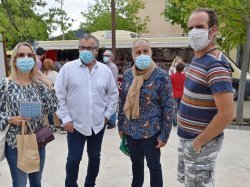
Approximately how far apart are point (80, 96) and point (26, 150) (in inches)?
33.2

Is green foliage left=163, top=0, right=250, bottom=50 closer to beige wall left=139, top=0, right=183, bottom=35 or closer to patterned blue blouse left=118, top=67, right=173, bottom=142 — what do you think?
patterned blue blouse left=118, top=67, right=173, bottom=142

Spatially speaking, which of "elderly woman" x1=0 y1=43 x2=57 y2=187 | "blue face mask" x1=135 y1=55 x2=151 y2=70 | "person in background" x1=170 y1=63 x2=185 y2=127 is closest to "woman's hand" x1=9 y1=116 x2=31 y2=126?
"elderly woman" x1=0 y1=43 x2=57 y2=187

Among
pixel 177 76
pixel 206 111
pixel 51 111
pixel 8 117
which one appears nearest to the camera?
pixel 206 111

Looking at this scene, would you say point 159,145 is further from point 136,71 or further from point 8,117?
point 8,117

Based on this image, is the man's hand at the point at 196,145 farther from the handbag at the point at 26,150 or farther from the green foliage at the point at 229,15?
the green foliage at the point at 229,15

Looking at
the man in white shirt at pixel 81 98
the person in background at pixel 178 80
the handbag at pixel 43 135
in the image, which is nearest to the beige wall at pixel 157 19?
the person in background at pixel 178 80

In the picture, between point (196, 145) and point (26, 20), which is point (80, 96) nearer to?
point (196, 145)

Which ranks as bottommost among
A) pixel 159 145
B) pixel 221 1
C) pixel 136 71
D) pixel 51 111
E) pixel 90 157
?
pixel 90 157

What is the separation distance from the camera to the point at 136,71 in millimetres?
3320

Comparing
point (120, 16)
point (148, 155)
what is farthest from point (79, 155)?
point (120, 16)

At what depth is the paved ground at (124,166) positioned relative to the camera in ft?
14.0

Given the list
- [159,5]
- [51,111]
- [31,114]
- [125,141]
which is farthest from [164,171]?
[159,5]

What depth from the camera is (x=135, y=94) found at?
126 inches

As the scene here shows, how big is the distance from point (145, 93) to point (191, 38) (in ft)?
3.05
